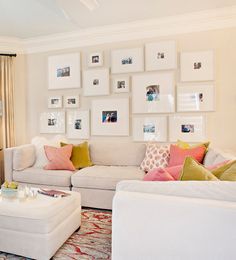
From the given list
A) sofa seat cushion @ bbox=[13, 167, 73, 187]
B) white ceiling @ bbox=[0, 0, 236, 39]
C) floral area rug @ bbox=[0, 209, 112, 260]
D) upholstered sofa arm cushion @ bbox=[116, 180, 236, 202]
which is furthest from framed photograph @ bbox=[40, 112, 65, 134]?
upholstered sofa arm cushion @ bbox=[116, 180, 236, 202]

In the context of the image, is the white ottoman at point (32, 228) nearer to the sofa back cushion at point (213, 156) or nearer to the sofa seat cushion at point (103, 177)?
the sofa seat cushion at point (103, 177)

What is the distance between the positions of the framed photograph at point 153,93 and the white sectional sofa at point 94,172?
24.6 inches

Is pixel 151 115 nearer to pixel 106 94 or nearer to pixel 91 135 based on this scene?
pixel 106 94

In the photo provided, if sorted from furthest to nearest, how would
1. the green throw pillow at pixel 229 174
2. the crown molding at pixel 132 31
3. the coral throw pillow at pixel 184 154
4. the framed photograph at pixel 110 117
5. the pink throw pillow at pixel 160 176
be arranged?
the framed photograph at pixel 110 117
the crown molding at pixel 132 31
the coral throw pillow at pixel 184 154
the pink throw pillow at pixel 160 176
the green throw pillow at pixel 229 174

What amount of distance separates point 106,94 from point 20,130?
1858 millimetres

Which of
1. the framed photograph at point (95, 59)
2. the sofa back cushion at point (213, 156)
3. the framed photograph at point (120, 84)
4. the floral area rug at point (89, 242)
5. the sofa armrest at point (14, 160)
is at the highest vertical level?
the framed photograph at point (95, 59)

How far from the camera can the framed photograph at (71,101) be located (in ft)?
12.7

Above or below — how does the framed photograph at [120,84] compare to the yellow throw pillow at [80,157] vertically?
A: above

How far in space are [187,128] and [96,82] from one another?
1.66 meters

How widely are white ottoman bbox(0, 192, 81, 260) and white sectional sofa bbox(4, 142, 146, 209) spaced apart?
92cm

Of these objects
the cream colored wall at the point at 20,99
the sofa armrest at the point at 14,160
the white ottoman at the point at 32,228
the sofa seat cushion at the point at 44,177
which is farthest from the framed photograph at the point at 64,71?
the white ottoman at the point at 32,228

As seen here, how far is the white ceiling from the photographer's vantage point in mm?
2822

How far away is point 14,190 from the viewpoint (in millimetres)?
2084

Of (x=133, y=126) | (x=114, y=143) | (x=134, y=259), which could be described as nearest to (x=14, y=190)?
(x=134, y=259)
